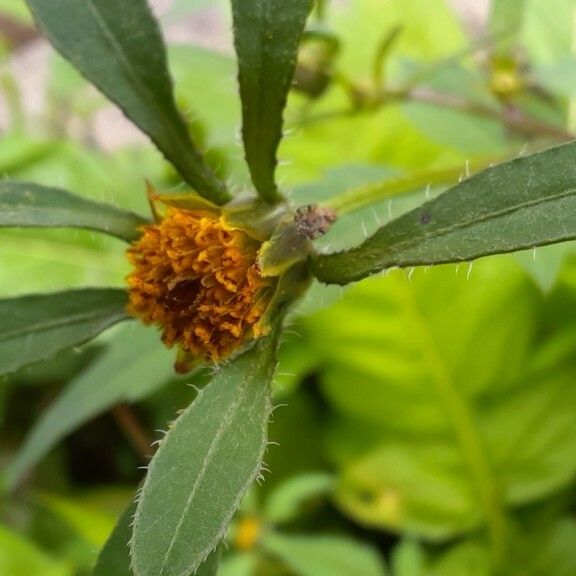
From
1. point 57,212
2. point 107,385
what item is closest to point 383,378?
point 107,385

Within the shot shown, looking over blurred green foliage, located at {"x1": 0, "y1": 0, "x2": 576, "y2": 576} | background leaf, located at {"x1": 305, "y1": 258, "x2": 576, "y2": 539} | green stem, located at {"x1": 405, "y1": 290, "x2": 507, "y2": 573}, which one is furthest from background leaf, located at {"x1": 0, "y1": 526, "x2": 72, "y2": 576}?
green stem, located at {"x1": 405, "y1": 290, "x2": 507, "y2": 573}

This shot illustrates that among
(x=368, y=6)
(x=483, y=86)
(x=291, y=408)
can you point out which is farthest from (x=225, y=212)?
(x=368, y=6)

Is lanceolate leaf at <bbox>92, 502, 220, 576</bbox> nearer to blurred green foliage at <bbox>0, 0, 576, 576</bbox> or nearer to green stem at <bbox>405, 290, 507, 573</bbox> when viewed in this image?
blurred green foliage at <bbox>0, 0, 576, 576</bbox>

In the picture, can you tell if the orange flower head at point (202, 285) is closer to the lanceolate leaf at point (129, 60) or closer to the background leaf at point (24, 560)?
the lanceolate leaf at point (129, 60)

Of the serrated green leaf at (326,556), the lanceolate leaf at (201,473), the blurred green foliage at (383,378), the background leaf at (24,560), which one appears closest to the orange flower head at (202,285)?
the lanceolate leaf at (201,473)

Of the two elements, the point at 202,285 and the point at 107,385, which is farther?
the point at 107,385

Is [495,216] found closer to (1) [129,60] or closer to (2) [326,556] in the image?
(1) [129,60]
